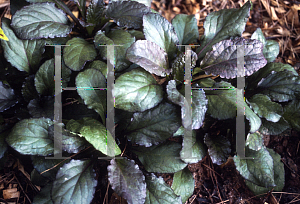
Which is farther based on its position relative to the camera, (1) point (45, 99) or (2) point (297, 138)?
(2) point (297, 138)

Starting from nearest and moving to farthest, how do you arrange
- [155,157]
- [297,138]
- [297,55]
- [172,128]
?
[172,128] → [155,157] → [297,138] → [297,55]

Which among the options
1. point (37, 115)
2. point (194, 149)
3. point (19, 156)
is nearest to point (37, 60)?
point (37, 115)

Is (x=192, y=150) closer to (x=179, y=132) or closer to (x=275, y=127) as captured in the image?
(x=179, y=132)

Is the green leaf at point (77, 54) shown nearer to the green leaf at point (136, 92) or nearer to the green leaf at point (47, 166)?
the green leaf at point (136, 92)

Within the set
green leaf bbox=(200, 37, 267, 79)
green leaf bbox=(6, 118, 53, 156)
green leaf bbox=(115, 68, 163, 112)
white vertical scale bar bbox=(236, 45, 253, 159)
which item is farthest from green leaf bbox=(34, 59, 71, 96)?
white vertical scale bar bbox=(236, 45, 253, 159)

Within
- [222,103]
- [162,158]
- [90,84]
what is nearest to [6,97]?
[90,84]

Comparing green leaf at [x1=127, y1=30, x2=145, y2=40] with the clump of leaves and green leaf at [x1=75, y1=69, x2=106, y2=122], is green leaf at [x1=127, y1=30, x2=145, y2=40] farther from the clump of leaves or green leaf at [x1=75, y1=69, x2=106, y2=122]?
green leaf at [x1=75, y1=69, x2=106, y2=122]

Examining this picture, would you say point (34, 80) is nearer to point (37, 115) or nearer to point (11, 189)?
point (37, 115)

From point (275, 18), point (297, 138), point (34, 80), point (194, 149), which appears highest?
point (275, 18)
